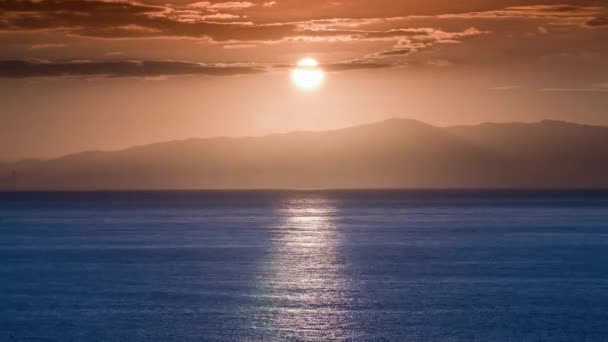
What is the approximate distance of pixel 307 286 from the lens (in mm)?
47062

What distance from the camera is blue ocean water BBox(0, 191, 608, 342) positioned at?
1420 inches

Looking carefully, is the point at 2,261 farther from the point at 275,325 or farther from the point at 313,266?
the point at 275,325

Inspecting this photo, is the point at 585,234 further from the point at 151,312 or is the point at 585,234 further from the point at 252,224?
the point at 151,312

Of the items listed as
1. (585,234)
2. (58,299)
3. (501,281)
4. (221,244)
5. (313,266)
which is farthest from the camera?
(585,234)

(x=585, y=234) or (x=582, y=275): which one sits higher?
(x=582, y=275)

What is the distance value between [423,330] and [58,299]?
1745 cm

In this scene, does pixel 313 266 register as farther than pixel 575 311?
Yes

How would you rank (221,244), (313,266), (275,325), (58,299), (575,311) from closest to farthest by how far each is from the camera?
1. (275,325)
2. (575,311)
3. (58,299)
4. (313,266)
5. (221,244)

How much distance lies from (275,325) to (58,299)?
→ 12806 millimetres

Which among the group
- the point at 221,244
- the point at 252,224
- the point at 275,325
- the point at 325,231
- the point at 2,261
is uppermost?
the point at 275,325

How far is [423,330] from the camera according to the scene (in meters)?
35.6

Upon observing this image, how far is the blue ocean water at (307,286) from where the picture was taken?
36.1 m

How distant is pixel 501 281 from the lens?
161 feet

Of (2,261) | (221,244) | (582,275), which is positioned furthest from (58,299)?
(221,244)
